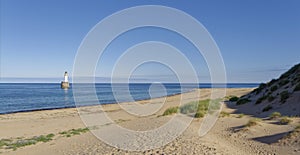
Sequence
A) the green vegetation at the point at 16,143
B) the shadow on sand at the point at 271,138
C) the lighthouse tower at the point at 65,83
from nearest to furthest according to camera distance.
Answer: the shadow on sand at the point at 271,138 → the green vegetation at the point at 16,143 → the lighthouse tower at the point at 65,83

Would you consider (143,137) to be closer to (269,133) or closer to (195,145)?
(195,145)

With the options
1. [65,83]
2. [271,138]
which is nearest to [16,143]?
[271,138]

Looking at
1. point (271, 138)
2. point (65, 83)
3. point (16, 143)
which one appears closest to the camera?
point (271, 138)

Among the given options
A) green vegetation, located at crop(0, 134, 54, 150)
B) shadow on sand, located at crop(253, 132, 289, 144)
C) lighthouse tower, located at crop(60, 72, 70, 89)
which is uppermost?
lighthouse tower, located at crop(60, 72, 70, 89)

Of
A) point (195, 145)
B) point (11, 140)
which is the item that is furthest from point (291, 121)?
point (11, 140)

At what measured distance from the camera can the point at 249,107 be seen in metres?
26.5

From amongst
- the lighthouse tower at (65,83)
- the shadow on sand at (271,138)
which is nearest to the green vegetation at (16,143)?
the shadow on sand at (271,138)

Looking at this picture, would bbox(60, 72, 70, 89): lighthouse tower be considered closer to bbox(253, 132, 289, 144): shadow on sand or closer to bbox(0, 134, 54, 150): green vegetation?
bbox(0, 134, 54, 150): green vegetation

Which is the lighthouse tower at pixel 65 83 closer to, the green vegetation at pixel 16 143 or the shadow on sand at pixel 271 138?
the green vegetation at pixel 16 143

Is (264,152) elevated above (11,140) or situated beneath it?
elevated above

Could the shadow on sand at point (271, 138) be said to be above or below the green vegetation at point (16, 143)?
above

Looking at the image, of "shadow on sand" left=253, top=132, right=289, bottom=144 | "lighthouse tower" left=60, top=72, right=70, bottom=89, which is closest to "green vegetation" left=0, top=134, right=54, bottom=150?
"shadow on sand" left=253, top=132, right=289, bottom=144

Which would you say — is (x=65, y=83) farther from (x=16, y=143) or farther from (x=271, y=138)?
(x=271, y=138)

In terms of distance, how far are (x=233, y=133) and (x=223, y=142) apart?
205 centimetres
